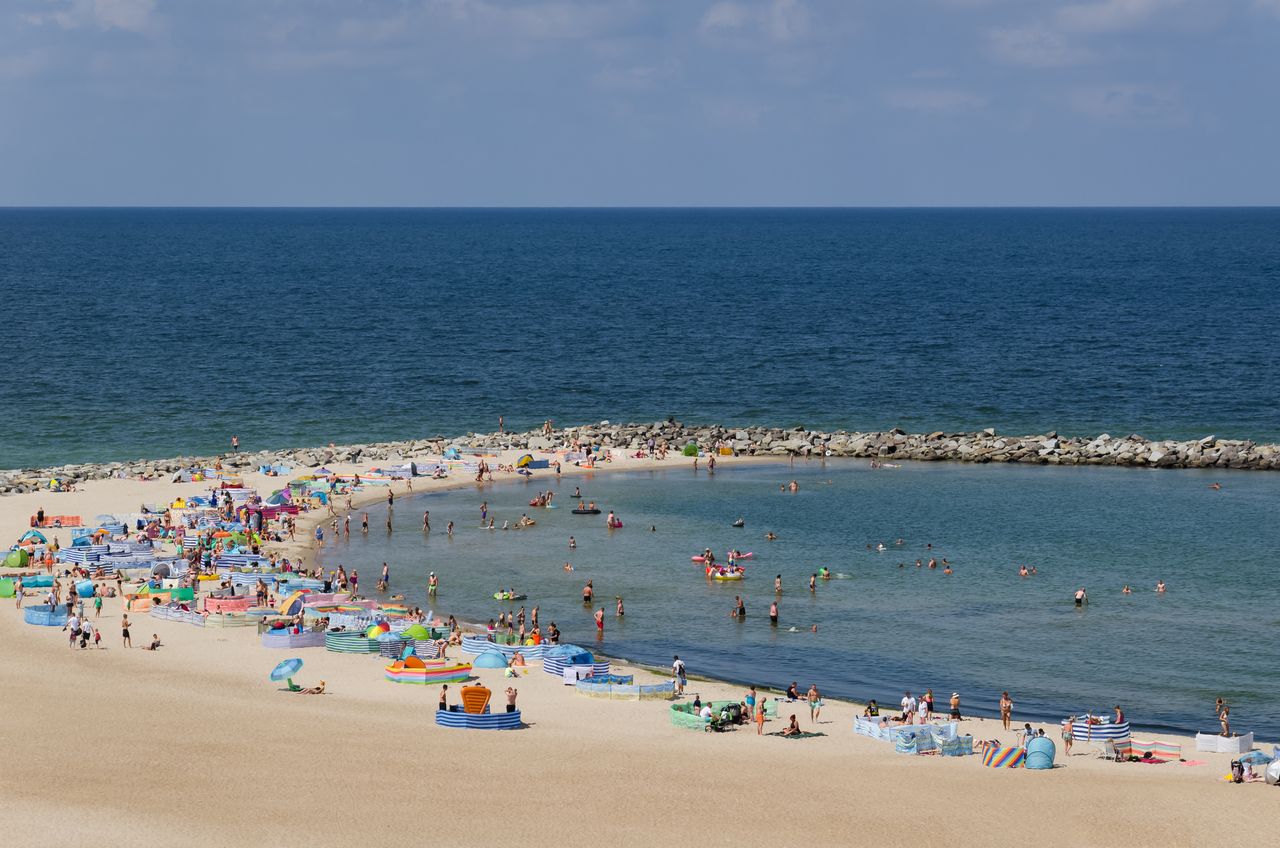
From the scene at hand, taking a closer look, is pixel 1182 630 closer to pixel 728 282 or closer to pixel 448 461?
pixel 448 461

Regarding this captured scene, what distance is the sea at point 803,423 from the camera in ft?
165

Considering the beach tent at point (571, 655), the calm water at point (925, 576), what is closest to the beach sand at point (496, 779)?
the beach tent at point (571, 655)

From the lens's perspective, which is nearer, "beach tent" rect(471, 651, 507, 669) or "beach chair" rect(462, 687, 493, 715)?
"beach chair" rect(462, 687, 493, 715)

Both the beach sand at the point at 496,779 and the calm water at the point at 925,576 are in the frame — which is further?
the calm water at the point at 925,576

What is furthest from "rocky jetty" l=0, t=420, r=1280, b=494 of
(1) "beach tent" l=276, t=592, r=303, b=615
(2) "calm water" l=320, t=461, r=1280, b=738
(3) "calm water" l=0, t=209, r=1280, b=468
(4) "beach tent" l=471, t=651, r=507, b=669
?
(4) "beach tent" l=471, t=651, r=507, b=669

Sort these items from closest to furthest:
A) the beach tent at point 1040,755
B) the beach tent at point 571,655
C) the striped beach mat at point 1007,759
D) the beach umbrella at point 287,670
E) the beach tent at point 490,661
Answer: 1. the beach tent at point 1040,755
2. the striped beach mat at point 1007,759
3. the beach umbrella at point 287,670
4. the beach tent at point 571,655
5. the beach tent at point 490,661

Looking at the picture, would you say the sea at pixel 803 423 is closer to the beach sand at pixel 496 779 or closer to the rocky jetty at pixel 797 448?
the rocky jetty at pixel 797 448

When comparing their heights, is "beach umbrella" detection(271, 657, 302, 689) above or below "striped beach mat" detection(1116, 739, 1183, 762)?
above

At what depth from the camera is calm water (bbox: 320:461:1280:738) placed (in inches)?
1858

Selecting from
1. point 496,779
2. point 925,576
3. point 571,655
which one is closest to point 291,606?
point 571,655

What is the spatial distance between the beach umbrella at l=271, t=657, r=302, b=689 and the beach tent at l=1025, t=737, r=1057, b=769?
19.8 meters

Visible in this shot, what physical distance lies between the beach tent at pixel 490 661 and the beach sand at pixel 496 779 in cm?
118

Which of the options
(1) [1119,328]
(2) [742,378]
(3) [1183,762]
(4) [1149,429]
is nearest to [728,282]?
(1) [1119,328]

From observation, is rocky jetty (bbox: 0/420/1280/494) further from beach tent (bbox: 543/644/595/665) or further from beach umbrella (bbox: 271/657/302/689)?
beach tent (bbox: 543/644/595/665)
